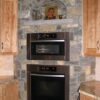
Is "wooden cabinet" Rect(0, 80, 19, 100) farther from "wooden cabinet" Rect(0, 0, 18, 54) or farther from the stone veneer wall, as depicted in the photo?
the stone veneer wall

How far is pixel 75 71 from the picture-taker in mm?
3230

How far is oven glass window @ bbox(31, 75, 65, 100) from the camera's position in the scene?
10.9 ft

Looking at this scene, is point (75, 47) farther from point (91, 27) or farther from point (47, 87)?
point (47, 87)

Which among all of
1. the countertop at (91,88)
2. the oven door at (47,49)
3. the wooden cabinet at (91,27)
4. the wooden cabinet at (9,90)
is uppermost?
the wooden cabinet at (91,27)

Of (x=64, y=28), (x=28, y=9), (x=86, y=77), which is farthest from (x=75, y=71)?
(x=28, y=9)

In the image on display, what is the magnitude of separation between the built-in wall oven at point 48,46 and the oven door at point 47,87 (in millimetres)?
311

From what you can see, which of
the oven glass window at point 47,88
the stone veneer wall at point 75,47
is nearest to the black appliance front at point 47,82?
the oven glass window at point 47,88

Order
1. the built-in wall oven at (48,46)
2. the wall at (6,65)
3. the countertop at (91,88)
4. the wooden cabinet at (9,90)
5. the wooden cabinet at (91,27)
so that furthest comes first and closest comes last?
the wall at (6,65)
the built-in wall oven at (48,46)
the wooden cabinet at (9,90)
the wooden cabinet at (91,27)
the countertop at (91,88)

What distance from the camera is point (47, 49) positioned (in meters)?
3.42

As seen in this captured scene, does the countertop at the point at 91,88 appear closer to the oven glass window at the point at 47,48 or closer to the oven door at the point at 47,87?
the oven door at the point at 47,87

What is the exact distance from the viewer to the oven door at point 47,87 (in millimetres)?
3328

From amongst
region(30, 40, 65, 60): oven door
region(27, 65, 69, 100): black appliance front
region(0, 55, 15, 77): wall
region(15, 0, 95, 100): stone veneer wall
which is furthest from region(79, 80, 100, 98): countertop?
region(0, 55, 15, 77): wall

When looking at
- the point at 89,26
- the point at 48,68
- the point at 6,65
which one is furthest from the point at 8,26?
the point at 89,26

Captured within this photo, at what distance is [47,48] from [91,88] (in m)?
1.04
